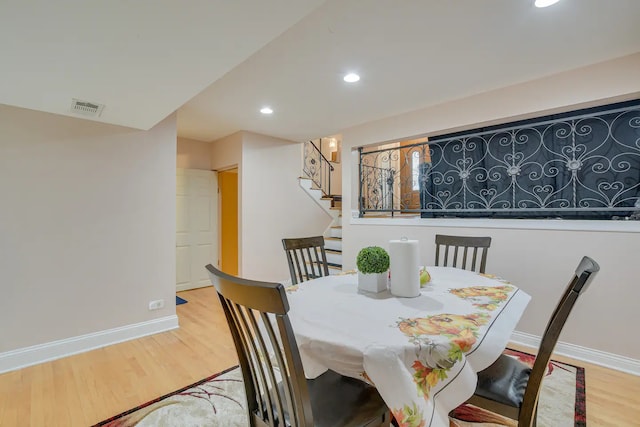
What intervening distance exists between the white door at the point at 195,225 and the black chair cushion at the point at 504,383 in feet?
13.8

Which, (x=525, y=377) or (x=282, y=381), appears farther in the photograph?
(x=525, y=377)

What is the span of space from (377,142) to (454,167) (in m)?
0.96

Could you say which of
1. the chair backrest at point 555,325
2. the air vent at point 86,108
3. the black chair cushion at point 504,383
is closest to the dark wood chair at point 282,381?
the black chair cushion at point 504,383

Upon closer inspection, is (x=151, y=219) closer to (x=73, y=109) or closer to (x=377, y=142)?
(x=73, y=109)

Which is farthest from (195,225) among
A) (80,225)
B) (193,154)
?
(80,225)

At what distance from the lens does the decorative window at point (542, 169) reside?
232 centimetres

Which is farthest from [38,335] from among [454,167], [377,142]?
[454,167]

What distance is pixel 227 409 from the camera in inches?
70.8

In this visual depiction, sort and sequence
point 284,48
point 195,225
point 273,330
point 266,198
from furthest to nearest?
1. point 195,225
2. point 266,198
3. point 284,48
4. point 273,330

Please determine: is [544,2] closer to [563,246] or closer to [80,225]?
[563,246]

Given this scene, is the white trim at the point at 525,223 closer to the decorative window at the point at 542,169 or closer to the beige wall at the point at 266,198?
the decorative window at the point at 542,169

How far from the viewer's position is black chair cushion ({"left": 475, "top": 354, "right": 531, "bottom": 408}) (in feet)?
3.86

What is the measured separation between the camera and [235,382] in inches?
81.7

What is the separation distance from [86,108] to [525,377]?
3.28 metres
